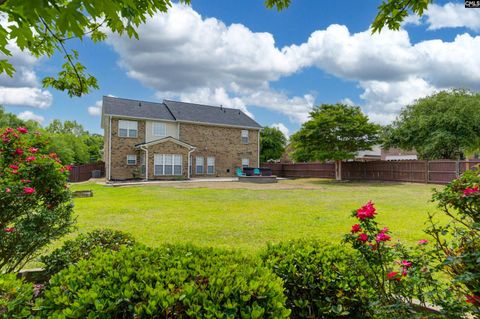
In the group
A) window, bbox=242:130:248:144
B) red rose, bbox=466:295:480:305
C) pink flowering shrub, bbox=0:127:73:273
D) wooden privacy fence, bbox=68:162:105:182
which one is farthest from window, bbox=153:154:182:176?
red rose, bbox=466:295:480:305

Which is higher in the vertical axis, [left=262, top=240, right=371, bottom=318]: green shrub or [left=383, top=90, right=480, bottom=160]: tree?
[left=383, top=90, right=480, bottom=160]: tree

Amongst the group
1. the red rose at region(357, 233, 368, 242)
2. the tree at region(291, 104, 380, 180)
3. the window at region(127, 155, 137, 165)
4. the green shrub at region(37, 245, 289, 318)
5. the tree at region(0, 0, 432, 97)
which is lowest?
the green shrub at region(37, 245, 289, 318)

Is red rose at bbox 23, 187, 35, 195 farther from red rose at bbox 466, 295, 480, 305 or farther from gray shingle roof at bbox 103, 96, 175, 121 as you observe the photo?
gray shingle roof at bbox 103, 96, 175, 121

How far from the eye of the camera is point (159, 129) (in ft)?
87.8

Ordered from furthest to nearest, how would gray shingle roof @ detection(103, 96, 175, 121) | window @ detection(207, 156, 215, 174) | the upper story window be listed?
1. window @ detection(207, 156, 215, 174)
2. the upper story window
3. gray shingle roof @ detection(103, 96, 175, 121)

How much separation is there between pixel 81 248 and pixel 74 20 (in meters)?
2.83

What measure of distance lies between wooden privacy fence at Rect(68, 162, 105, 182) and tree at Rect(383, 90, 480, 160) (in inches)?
1089

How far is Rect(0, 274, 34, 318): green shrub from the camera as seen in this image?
1.70 metres

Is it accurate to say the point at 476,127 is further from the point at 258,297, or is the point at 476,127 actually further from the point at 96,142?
the point at 96,142

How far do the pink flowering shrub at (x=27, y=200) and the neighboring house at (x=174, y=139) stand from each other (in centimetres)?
2027

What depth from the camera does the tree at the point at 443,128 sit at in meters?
22.9

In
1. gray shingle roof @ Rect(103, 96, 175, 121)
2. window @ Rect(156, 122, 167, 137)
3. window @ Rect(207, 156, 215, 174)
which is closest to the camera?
gray shingle roof @ Rect(103, 96, 175, 121)

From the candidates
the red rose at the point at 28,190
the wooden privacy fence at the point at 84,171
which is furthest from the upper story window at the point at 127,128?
the red rose at the point at 28,190

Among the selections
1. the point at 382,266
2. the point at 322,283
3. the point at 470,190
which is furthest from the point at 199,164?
the point at 470,190
